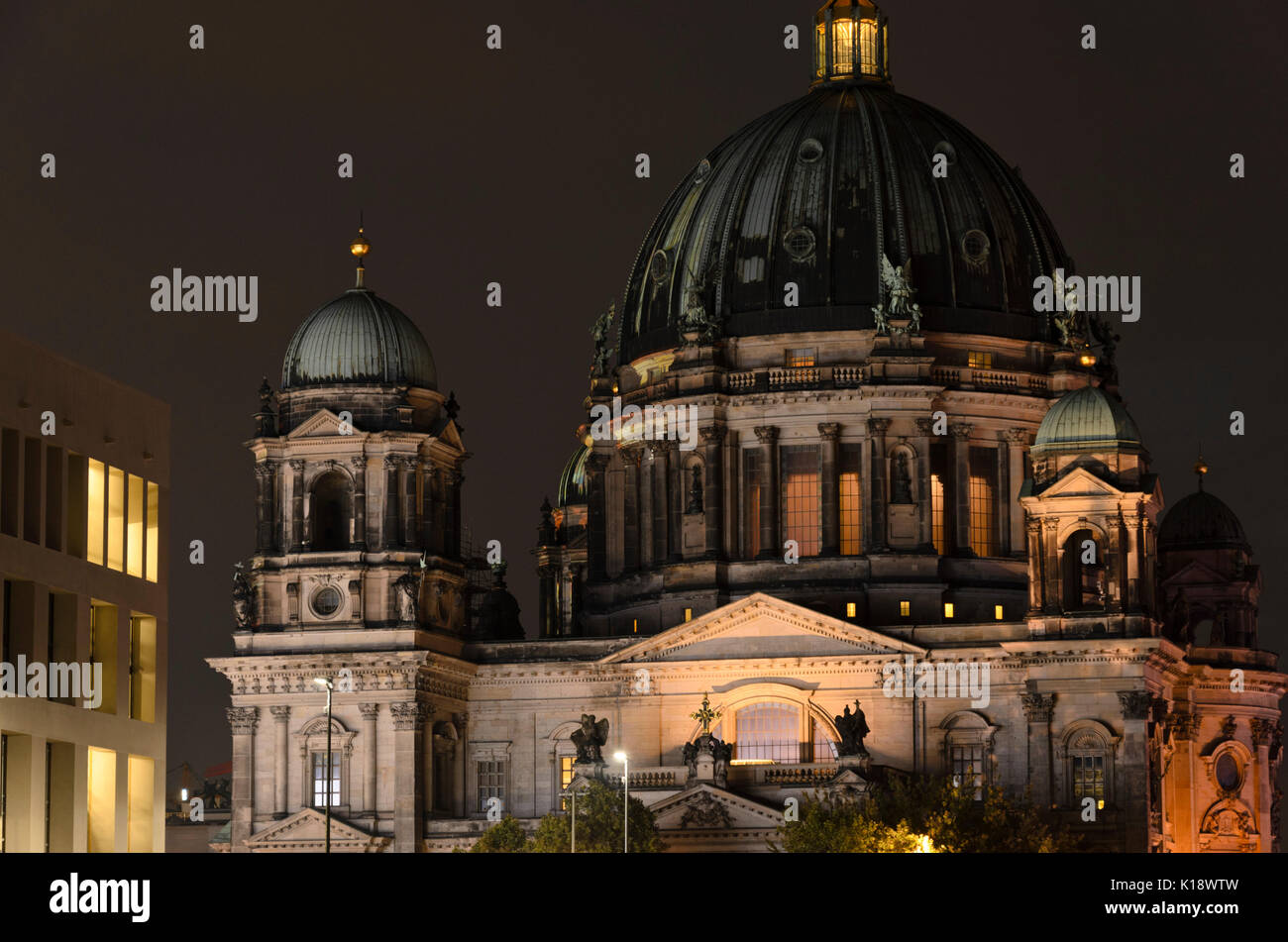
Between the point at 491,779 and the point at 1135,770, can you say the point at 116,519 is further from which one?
the point at 491,779

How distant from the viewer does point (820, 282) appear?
130 metres

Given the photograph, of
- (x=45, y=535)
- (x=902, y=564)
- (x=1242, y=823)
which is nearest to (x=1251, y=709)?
(x=1242, y=823)

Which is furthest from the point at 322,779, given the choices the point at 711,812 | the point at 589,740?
the point at 711,812

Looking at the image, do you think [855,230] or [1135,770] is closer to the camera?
[1135,770]

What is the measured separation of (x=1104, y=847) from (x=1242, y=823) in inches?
640

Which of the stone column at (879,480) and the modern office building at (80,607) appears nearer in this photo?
the modern office building at (80,607)

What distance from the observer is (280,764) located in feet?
400

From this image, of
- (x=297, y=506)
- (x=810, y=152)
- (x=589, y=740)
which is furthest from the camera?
(x=810, y=152)

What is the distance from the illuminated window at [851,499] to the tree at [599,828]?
19.3 m

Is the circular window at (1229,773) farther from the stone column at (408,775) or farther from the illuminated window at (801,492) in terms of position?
the stone column at (408,775)

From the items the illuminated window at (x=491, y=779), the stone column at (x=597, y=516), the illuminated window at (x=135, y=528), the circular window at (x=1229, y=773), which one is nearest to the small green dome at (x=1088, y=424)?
the circular window at (x=1229, y=773)

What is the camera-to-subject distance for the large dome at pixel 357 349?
123562 mm

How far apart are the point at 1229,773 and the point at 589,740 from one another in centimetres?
2869

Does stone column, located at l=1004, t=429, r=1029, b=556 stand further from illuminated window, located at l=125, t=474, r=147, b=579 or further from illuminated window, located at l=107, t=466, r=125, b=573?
illuminated window, located at l=107, t=466, r=125, b=573
